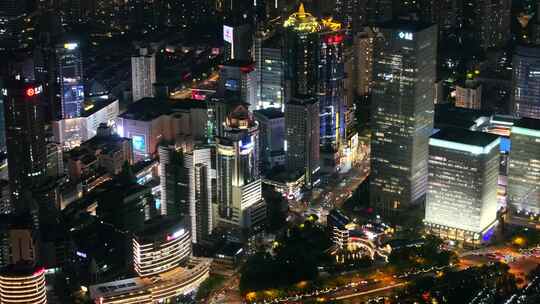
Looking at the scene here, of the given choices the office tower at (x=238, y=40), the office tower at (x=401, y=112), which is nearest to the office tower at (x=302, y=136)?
the office tower at (x=401, y=112)

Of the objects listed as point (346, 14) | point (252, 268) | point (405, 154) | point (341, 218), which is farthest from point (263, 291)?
point (346, 14)

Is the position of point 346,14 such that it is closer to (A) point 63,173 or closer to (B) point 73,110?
(B) point 73,110

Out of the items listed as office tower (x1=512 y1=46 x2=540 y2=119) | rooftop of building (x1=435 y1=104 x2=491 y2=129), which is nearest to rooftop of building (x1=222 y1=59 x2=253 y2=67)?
rooftop of building (x1=435 y1=104 x2=491 y2=129)

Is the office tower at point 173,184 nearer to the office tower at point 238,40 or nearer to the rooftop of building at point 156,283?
the rooftop of building at point 156,283

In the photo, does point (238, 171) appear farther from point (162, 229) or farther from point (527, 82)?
point (527, 82)

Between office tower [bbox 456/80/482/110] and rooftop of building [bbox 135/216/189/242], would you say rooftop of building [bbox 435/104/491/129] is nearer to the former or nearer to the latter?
office tower [bbox 456/80/482/110]

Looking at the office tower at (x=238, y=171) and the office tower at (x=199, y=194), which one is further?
the office tower at (x=238, y=171)

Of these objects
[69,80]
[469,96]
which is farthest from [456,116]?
[69,80]
